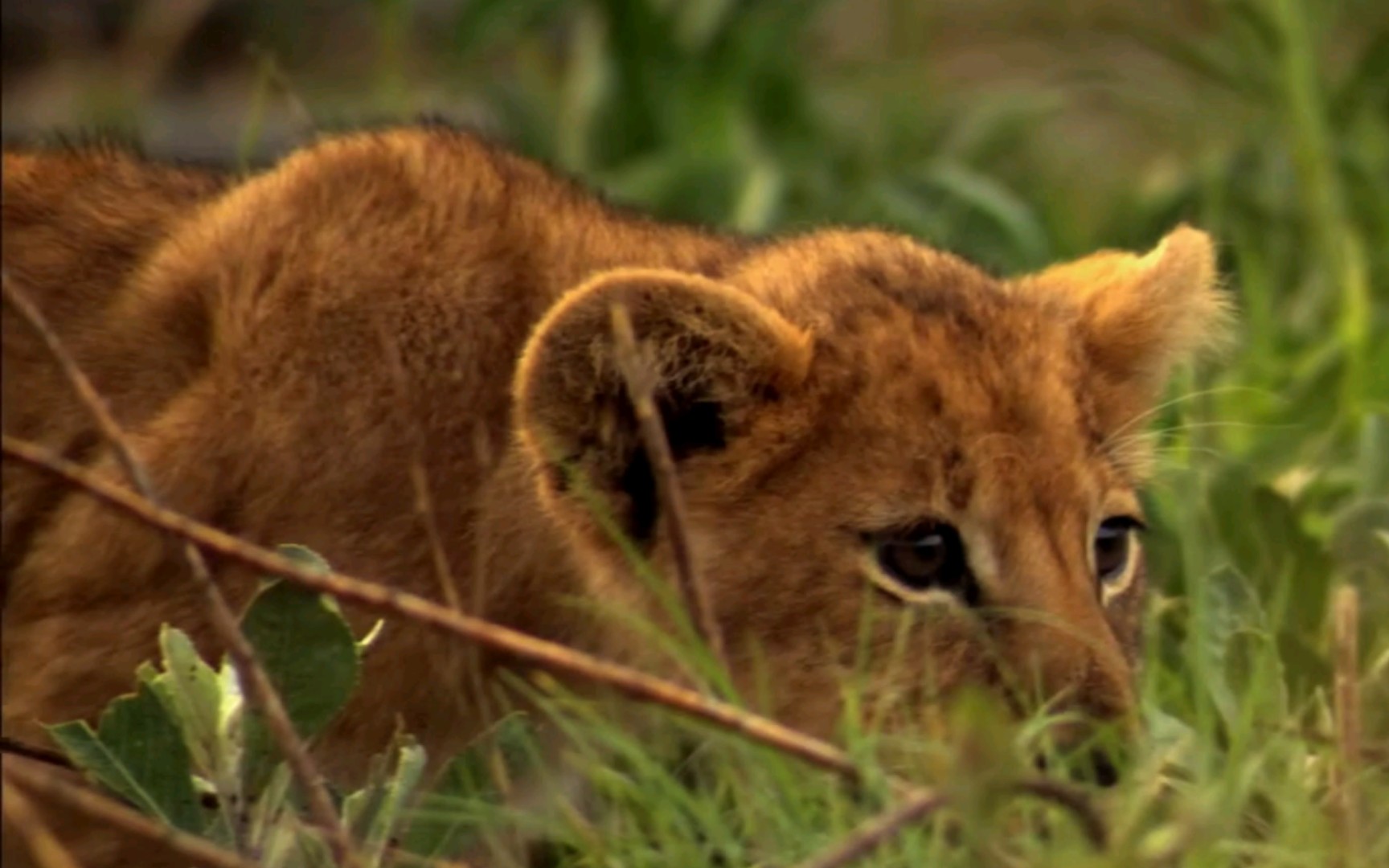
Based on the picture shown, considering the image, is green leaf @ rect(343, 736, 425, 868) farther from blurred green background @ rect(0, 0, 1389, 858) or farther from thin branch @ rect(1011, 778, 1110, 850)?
blurred green background @ rect(0, 0, 1389, 858)

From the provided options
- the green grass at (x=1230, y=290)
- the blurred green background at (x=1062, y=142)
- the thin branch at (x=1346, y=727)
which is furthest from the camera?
the blurred green background at (x=1062, y=142)

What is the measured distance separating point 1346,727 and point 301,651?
127 centimetres

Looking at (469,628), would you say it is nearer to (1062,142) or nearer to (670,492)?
(670,492)

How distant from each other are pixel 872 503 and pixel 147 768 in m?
1.04

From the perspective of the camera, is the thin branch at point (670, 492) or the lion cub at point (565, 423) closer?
the thin branch at point (670, 492)

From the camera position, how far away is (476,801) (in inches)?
129

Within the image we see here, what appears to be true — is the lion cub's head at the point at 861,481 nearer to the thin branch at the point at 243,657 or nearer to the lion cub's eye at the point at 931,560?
the lion cub's eye at the point at 931,560

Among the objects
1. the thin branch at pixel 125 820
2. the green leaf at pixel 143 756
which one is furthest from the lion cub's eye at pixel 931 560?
the thin branch at pixel 125 820

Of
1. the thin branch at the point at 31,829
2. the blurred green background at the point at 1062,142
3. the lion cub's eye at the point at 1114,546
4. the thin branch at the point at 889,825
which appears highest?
the blurred green background at the point at 1062,142

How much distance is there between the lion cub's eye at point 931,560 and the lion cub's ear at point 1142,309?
52 cm

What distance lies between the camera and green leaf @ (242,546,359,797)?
128 inches

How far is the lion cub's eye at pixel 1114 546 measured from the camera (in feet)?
12.5

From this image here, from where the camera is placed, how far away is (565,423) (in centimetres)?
362

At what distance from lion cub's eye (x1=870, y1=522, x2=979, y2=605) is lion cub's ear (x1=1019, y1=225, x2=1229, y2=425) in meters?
0.52
